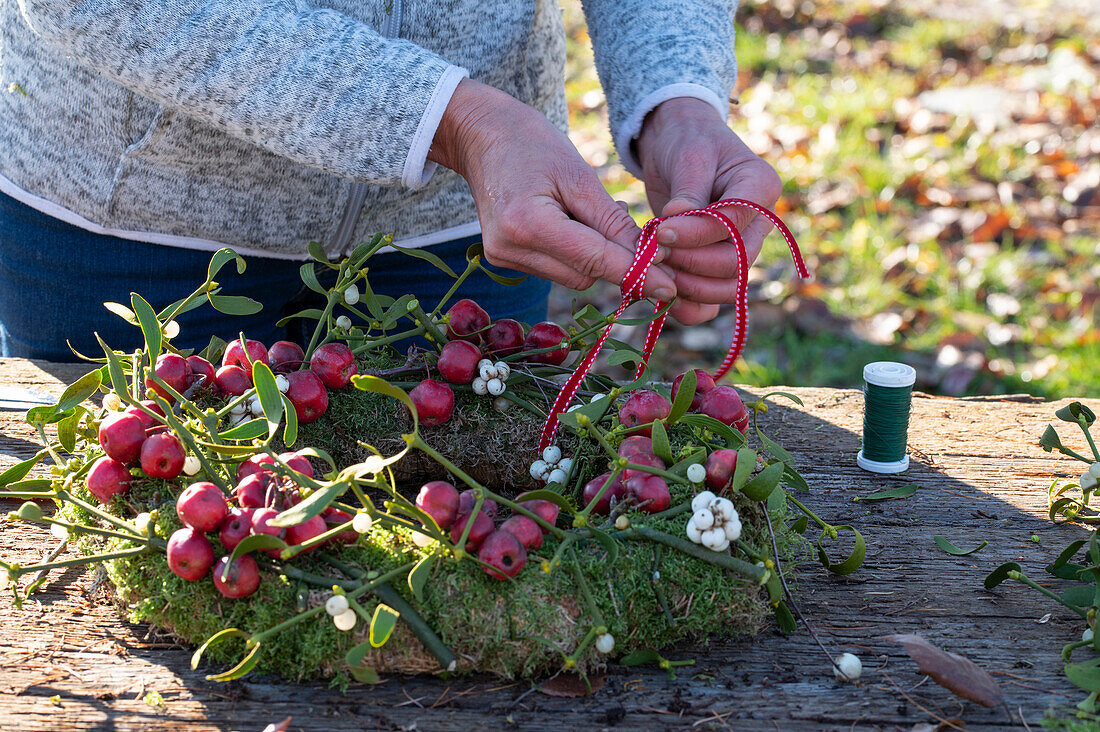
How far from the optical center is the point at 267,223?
1447mm

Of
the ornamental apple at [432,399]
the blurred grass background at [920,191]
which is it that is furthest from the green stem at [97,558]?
the blurred grass background at [920,191]

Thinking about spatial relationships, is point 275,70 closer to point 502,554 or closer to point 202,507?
point 202,507

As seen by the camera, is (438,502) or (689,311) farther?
(689,311)

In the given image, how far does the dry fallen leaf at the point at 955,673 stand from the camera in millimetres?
806

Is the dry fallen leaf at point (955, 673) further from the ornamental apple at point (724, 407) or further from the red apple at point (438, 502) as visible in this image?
the red apple at point (438, 502)

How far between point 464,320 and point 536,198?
169mm

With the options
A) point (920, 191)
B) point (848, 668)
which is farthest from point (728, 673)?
point (920, 191)

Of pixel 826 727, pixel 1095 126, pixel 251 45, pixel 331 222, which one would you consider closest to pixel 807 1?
pixel 1095 126

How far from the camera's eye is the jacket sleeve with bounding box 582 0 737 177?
4.54ft

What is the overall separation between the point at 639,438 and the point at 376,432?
33cm

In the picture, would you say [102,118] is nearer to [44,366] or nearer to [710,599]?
[44,366]

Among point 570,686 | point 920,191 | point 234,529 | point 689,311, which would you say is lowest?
point 570,686

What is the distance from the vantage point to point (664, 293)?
111 cm

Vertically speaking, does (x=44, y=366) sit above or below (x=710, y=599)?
above
